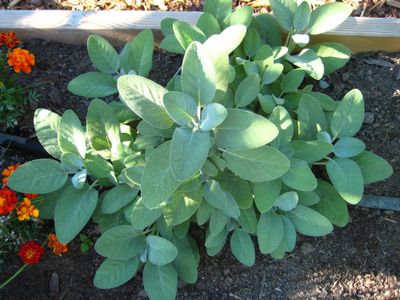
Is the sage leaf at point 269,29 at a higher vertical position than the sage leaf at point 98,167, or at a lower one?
higher

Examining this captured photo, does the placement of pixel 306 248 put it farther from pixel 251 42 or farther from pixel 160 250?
pixel 251 42

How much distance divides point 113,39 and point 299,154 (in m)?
0.90

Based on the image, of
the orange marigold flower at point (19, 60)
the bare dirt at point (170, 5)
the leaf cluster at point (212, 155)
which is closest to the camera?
the leaf cluster at point (212, 155)

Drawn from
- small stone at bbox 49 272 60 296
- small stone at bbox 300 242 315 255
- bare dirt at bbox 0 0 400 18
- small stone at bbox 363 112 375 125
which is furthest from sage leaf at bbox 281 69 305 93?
small stone at bbox 49 272 60 296

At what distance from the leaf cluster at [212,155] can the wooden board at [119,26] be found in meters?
0.18

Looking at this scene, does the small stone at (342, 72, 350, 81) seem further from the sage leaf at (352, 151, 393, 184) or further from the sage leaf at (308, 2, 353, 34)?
the sage leaf at (352, 151, 393, 184)

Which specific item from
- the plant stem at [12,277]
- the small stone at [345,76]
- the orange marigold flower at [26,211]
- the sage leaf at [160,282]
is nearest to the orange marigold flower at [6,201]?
the orange marigold flower at [26,211]

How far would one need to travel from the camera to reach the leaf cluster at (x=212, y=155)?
120cm

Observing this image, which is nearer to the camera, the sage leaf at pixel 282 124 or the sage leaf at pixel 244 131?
the sage leaf at pixel 244 131

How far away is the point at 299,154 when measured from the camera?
4.73 ft

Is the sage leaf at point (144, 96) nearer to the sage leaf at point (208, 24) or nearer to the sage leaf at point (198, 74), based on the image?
the sage leaf at point (198, 74)

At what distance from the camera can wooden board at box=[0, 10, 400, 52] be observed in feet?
5.79

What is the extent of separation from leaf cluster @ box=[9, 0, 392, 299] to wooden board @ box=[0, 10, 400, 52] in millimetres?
182

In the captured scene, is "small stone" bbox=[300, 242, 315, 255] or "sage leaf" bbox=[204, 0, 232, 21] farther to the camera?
"small stone" bbox=[300, 242, 315, 255]
